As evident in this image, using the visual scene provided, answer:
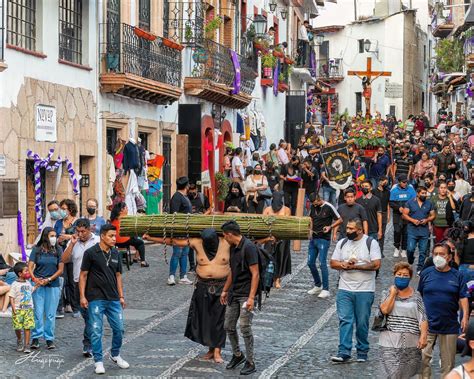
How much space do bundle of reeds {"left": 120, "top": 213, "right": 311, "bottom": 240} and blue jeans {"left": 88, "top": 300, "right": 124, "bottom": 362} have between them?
4.77ft

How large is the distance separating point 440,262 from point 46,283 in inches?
198

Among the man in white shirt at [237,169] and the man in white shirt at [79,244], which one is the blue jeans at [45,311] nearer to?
the man in white shirt at [79,244]

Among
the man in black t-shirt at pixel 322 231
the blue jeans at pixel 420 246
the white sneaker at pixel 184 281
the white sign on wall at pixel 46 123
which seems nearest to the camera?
the man in black t-shirt at pixel 322 231

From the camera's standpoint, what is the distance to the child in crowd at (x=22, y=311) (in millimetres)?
14531

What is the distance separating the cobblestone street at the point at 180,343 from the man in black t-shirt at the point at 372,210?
1391 millimetres

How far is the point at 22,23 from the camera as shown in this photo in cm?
2230

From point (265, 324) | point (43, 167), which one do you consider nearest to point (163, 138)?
point (43, 167)

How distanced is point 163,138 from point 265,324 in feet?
48.8

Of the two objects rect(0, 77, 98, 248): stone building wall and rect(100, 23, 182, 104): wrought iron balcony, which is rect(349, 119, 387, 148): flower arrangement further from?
rect(0, 77, 98, 248): stone building wall

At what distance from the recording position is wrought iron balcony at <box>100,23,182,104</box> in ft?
84.3

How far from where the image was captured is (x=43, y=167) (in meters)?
23.2

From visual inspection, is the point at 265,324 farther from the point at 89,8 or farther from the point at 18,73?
the point at 89,8

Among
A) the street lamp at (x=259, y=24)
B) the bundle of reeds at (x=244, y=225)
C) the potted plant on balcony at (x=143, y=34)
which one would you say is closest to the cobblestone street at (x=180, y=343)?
the bundle of reeds at (x=244, y=225)

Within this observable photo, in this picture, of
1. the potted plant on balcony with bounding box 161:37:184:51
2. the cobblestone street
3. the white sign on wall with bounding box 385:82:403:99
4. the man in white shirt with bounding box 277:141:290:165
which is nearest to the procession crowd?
the cobblestone street
